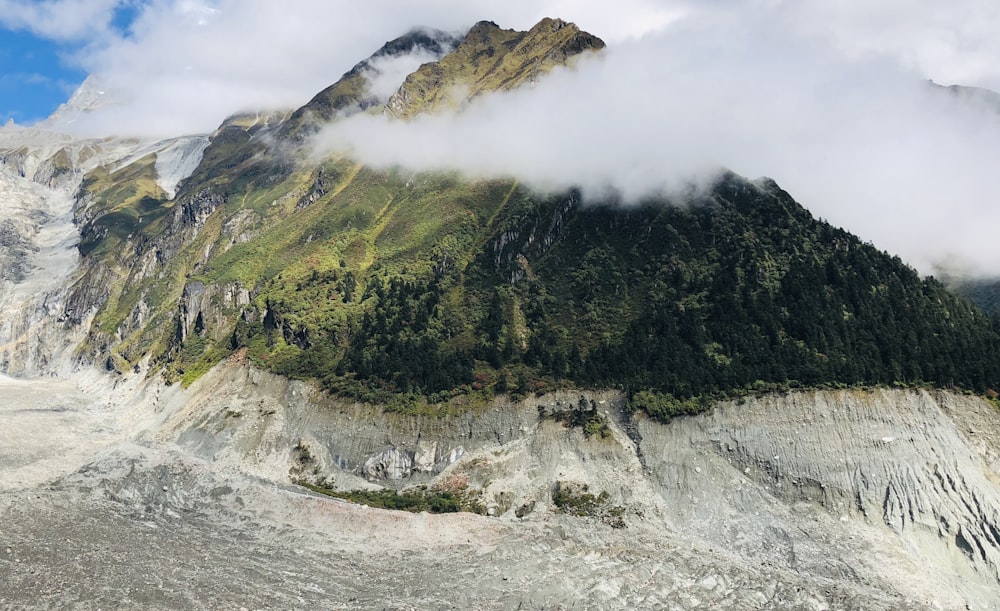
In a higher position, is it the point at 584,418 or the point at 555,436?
the point at 584,418

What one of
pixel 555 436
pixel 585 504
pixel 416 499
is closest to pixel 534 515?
pixel 585 504

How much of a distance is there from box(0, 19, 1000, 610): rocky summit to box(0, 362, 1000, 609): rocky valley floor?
0.39m

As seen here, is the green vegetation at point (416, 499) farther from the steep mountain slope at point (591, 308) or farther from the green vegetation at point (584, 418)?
the green vegetation at point (584, 418)

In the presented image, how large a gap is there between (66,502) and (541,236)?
3867 inches

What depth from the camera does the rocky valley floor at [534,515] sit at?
69.2 m

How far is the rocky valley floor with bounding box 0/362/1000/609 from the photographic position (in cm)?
6925

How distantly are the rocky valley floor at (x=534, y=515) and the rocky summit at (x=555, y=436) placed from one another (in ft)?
1.27

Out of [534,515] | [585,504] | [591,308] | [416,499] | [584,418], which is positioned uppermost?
[591,308]

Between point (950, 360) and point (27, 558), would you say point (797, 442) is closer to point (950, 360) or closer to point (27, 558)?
point (950, 360)

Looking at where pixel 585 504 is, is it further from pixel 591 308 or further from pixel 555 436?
pixel 591 308

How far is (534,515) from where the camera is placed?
9319cm

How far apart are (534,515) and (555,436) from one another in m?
13.9

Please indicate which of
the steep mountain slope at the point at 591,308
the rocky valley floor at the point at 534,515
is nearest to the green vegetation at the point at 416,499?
the rocky valley floor at the point at 534,515

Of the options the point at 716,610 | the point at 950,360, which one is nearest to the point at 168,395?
the point at 716,610
